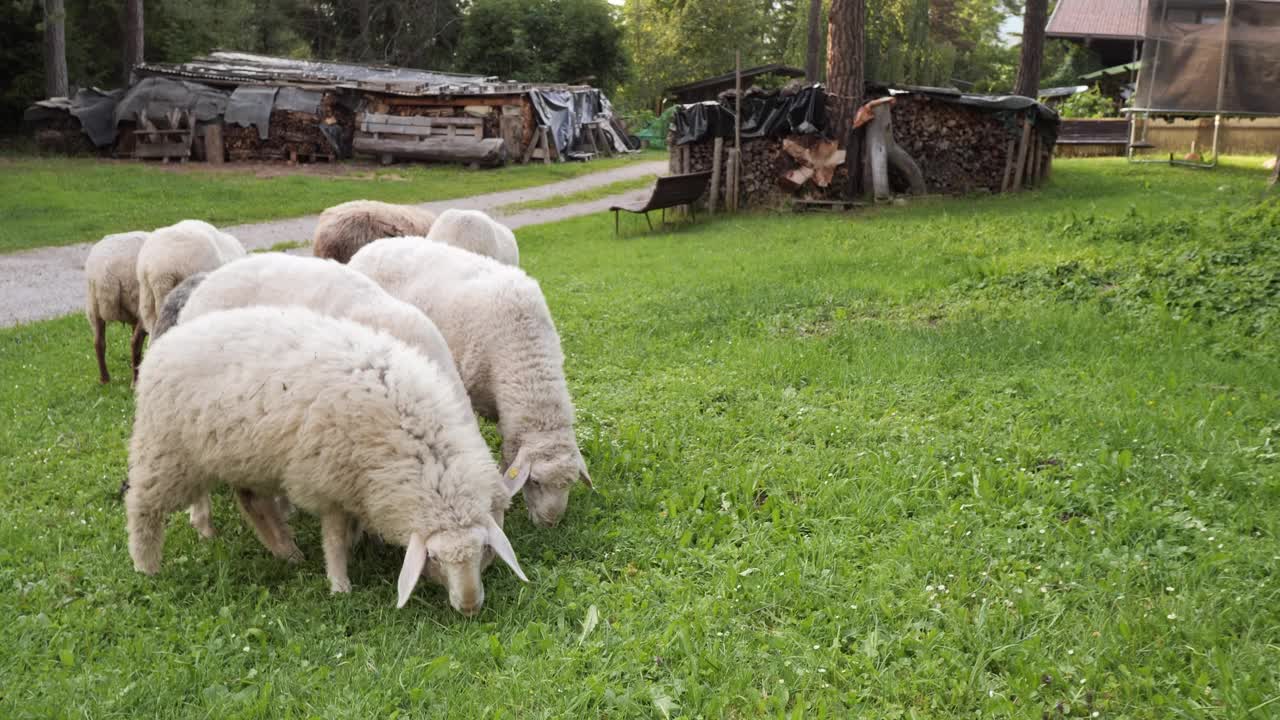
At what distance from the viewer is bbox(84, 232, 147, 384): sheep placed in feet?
21.9

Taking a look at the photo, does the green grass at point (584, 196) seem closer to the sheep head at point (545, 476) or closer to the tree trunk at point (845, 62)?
the tree trunk at point (845, 62)

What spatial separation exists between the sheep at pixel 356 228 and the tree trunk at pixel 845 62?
9411 mm

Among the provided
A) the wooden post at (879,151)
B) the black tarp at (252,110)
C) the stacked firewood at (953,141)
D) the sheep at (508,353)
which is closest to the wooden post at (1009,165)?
the stacked firewood at (953,141)

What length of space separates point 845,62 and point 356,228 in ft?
33.2

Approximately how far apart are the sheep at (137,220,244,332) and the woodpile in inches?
836

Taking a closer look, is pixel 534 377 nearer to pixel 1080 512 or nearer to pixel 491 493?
pixel 491 493

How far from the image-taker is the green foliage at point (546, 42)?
42.3 metres

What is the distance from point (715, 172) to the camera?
1602 centimetres

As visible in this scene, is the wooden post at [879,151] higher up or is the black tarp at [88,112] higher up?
the black tarp at [88,112]

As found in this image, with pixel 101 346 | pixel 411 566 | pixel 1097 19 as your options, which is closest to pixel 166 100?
pixel 101 346

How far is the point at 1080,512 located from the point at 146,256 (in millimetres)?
5982

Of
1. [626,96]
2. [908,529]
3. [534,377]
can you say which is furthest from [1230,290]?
[626,96]

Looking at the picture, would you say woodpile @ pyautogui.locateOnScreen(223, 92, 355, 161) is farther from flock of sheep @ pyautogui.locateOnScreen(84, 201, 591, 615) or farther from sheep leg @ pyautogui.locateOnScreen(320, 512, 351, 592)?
sheep leg @ pyautogui.locateOnScreen(320, 512, 351, 592)

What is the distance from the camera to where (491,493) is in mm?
3836
